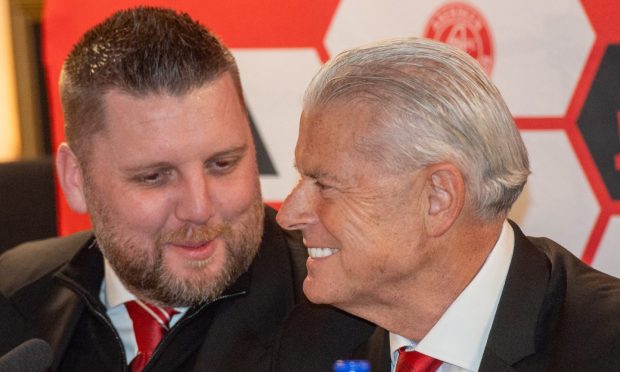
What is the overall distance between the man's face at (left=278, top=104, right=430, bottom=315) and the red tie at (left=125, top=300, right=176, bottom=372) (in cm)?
49

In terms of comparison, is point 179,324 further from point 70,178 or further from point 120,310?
point 70,178

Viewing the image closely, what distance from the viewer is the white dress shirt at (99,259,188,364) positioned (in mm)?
2230

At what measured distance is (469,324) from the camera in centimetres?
177

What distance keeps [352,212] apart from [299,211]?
10 centimetres

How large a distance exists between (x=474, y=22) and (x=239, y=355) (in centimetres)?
80

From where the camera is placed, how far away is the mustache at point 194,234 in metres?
2.08

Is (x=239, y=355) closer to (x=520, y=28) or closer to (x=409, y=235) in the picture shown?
(x=409, y=235)

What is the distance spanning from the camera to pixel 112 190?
7.12 feet

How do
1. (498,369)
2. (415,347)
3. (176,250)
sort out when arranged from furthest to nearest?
1. (176,250)
2. (415,347)
3. (498,369)

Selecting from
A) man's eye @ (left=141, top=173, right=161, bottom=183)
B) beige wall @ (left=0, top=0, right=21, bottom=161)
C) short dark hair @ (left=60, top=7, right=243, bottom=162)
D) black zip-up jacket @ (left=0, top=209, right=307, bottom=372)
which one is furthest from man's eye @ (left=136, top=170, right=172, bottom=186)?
beige wall @ (left=0, top=0, right=21, bottom=161)

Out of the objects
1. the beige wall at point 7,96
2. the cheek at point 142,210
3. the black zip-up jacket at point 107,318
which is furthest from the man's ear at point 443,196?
the beige wall at point 7,96

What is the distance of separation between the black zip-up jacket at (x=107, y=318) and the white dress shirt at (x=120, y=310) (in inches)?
1.2

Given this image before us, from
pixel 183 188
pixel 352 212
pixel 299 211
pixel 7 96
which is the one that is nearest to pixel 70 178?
pixel 183 188

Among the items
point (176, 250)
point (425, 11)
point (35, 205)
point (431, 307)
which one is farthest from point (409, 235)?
point (35, 205)
